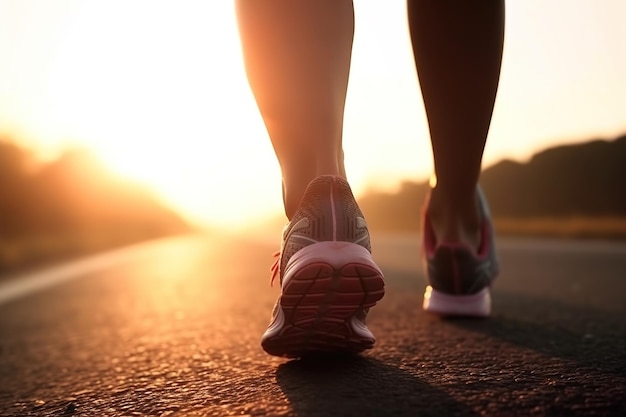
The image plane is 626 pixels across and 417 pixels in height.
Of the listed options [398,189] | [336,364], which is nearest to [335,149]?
[336,364]

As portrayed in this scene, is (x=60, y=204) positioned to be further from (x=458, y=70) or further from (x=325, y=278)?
(x=325, y=278)

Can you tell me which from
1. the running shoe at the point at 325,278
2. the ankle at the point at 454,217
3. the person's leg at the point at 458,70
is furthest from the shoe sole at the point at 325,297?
the ankle at the point at 454,217

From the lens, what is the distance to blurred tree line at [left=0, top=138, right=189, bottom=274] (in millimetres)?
23125

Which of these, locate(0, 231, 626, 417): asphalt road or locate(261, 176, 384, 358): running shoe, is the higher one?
locate(261, 176, 384, 358): running shoe

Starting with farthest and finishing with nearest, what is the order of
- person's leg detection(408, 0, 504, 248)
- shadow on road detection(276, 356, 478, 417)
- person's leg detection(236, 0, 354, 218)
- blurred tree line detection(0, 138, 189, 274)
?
blurred tree line detection(0, 138, 189, 274), person's leg detection(408, 0, 504, 248), person's leg detection(236, 0, 354, 218), shadow on road detection(276, 356, 478, 417)

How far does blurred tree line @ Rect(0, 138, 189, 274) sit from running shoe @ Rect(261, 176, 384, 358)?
16.7 metres

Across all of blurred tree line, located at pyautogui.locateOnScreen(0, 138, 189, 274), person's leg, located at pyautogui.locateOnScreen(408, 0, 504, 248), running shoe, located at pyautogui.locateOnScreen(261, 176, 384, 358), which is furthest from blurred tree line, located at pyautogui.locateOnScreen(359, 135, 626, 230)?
running shoe, located at pyautogui.locateOnScreen(261, 176, 384, 358)

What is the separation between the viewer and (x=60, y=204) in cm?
3288

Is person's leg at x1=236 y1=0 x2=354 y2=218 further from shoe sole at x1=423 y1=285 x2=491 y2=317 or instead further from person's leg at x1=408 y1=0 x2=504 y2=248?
shoe sole at x1=423 y1=285 x2=491 y2=317

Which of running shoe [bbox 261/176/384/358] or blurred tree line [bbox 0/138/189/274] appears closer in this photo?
running shoe [bbox 261/176/384/358]

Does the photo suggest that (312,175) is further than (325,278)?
Yes

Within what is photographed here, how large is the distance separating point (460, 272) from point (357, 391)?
90 cm

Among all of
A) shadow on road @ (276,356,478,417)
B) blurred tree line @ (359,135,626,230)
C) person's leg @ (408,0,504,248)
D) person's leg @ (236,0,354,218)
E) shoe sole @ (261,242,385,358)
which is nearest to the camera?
shadow on road @ (276,356,478,417)

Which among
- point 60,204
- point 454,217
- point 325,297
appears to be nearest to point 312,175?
point 325,297
